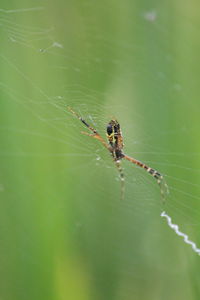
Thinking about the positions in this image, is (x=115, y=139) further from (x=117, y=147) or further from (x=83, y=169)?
(x=83, y=169)

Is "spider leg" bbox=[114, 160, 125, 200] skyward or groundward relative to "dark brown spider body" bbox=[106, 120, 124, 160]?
groundward

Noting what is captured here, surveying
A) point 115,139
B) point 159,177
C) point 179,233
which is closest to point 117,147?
point 115,139

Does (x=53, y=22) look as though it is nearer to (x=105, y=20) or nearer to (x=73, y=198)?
(x=105, y=20)

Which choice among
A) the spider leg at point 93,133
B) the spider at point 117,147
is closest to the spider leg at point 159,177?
the spider at point 117,147

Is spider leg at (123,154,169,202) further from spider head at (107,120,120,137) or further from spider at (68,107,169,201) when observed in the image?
spider head at (107,120,120,137)

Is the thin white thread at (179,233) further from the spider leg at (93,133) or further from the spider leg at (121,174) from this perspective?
the spider leg at (93,133)

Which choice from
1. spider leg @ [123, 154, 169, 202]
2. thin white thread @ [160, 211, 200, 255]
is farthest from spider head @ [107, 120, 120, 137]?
thin white thread @ [160, 211, 200, 255]

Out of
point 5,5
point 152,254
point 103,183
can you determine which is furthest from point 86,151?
point 5,5
